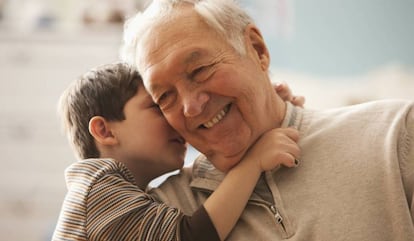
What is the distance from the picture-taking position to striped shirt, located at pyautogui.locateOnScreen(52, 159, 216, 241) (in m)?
1.23

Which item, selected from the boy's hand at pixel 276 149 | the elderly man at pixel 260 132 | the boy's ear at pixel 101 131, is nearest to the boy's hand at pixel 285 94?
the elderly man at pixel 260 132

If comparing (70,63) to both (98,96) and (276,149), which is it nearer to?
(98,96)

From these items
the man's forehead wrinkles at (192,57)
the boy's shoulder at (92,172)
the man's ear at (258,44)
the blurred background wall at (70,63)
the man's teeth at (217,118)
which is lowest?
the blurred background wall at (70,63)

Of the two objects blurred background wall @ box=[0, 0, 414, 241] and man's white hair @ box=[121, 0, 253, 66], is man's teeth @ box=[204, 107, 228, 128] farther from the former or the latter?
blurred background wall @ box=[0, 0, 414, 241]

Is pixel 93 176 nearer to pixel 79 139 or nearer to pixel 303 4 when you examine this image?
pixel 79 139

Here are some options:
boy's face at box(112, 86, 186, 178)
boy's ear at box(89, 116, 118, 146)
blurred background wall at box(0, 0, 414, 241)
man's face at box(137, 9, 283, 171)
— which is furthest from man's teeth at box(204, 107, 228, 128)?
blurred background wall at box(0, 0, 414, 241)

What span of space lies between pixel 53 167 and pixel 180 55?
3144 mm

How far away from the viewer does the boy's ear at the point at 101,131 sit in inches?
59.2

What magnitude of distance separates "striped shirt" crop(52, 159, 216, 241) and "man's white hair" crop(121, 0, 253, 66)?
0.35 meters

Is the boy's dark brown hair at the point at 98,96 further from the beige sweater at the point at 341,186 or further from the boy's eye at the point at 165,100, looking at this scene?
the beige sweater at the point at 341,186

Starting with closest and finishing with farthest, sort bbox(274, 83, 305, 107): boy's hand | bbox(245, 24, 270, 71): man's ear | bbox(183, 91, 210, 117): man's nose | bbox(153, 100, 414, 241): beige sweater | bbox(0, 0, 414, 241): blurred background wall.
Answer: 1. bbox(153, 100, 414, 241): beige sweater
2. bbox(183, 91, 210, 117): man's nose
3. bbox(245, 24, 270, 71): man's ear
4. bbox(274, 83, 305, 107): boy's hand
5. bbox(0, 0, 414, 241): blurred background wall

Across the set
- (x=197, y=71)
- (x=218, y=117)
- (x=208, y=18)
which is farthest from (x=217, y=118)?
(x=208, y=18)

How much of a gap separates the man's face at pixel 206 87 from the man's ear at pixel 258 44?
5 cm

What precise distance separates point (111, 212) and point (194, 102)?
0.33 metres
